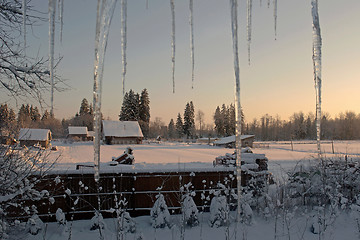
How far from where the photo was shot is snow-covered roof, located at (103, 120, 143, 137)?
5613 cm

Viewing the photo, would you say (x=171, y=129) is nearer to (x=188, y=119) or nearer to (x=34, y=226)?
(x=188, y=119)

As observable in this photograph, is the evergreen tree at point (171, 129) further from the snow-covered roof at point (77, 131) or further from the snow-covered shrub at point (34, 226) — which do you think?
the snow-covered shrub at point (34, 226)

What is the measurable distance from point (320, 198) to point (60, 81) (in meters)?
8.38

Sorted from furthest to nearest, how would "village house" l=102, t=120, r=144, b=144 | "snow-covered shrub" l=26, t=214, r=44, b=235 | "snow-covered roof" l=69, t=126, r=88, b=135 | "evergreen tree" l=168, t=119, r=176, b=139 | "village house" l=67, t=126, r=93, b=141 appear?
"evergreen tree" l=168, t=119, r=176, b=139 → "snow-covered roof" l=69, t=126, r=88, b=135 → "village house" l=67, t=126, r=93, b=141 → "village house" l=102, t=120, r=144, b=144 → "snow-covered shrub" l=26, t=214, r=44, b=235

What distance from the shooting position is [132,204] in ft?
26.6

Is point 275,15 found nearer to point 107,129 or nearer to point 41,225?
point 41,225

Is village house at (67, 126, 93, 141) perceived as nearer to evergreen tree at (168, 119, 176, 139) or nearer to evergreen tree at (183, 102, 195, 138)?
evergreen tree at (183, 102, 195, 138)

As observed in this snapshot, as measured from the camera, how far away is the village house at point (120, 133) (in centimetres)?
5600

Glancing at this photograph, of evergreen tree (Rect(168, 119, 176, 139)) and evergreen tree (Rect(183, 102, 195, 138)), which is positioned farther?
evergreen tree (Rect(168, 119, 176, 139))

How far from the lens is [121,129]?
57.8m

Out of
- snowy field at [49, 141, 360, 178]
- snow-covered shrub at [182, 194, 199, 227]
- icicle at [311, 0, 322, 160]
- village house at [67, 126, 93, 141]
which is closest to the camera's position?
icicle at [311, 0, 322, 160]

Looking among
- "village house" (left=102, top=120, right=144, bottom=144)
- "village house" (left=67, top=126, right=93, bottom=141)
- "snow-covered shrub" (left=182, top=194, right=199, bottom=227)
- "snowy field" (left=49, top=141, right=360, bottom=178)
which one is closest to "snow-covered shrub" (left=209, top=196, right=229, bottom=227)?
"snow-covered shrub" (left=182, top=194, right=199, bottom=227)

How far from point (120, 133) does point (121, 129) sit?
1409 millimetres

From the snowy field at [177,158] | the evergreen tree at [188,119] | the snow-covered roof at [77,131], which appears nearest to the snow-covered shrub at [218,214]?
the snowy field at [177,158]
